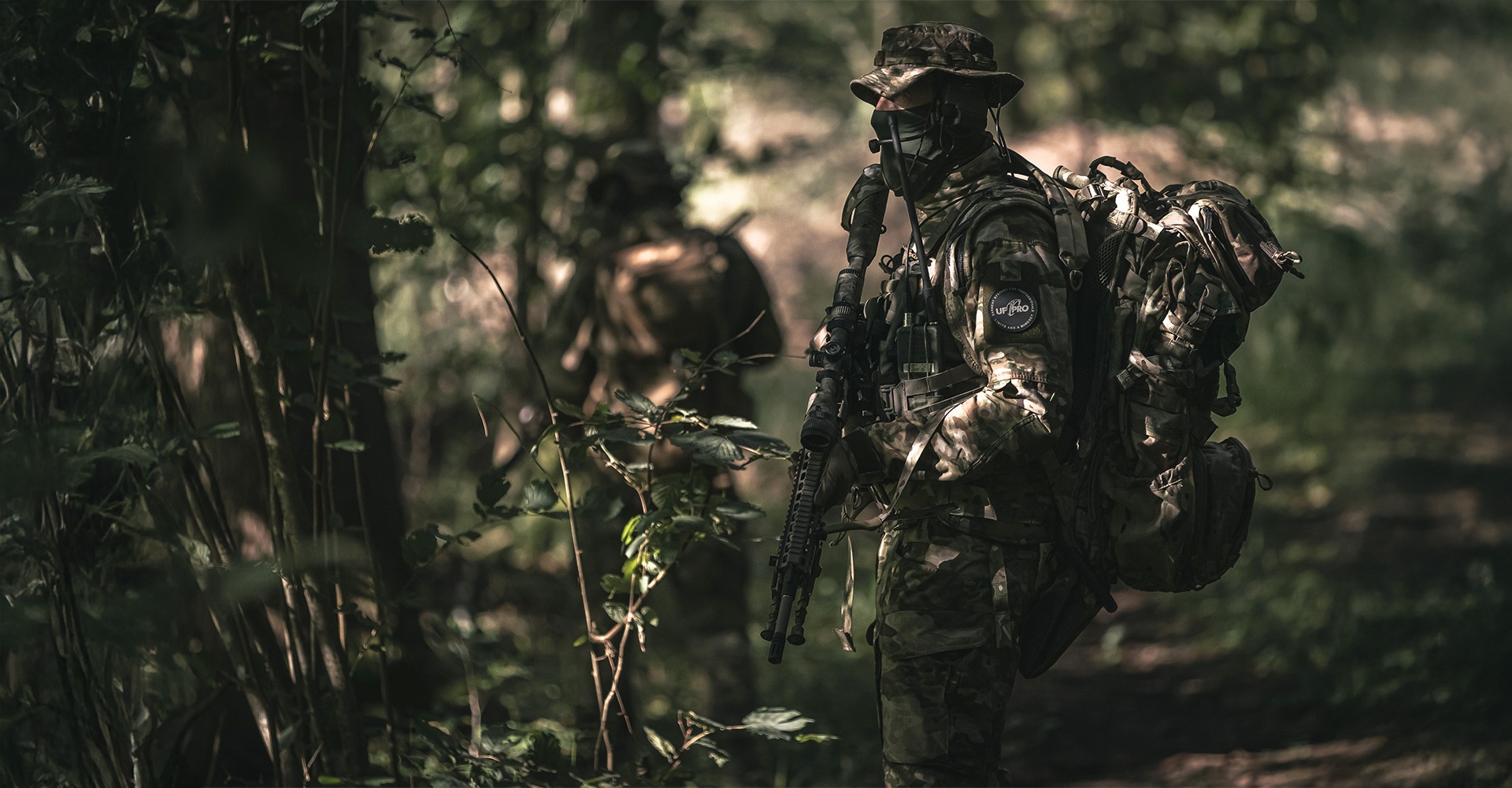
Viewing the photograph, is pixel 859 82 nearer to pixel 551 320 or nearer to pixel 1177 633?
pixel 551 320

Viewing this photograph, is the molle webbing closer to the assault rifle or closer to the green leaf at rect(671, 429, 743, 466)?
the assault rifle

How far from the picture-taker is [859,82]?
2.90 m

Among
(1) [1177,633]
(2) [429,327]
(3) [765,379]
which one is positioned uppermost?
(2) [429,327]

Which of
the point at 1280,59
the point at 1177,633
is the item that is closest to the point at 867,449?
the point at 1177,633

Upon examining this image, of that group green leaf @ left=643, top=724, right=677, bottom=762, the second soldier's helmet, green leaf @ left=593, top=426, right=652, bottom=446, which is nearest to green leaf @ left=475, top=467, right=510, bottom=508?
green leaf @ left=593, top=426, right=652, bottom=446

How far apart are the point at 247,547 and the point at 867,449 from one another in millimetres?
2171

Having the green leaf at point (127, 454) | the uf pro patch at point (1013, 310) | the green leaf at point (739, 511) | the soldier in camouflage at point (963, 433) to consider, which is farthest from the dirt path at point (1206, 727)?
the green leaf at point (127, 454)

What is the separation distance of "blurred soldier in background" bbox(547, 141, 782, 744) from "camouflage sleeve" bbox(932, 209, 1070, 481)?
7.31ft

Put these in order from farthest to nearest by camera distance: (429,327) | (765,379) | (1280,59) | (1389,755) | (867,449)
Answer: (765,379) < (429,327) < (1280,59) < (1389,755) < (867,449)

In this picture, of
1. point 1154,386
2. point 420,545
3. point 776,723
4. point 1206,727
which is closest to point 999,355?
point 1154,386

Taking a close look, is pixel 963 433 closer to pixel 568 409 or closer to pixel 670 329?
pixel 568 409

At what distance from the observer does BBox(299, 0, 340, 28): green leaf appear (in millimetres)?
2736

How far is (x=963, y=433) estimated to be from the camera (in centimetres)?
264

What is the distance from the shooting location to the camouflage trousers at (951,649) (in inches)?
109
